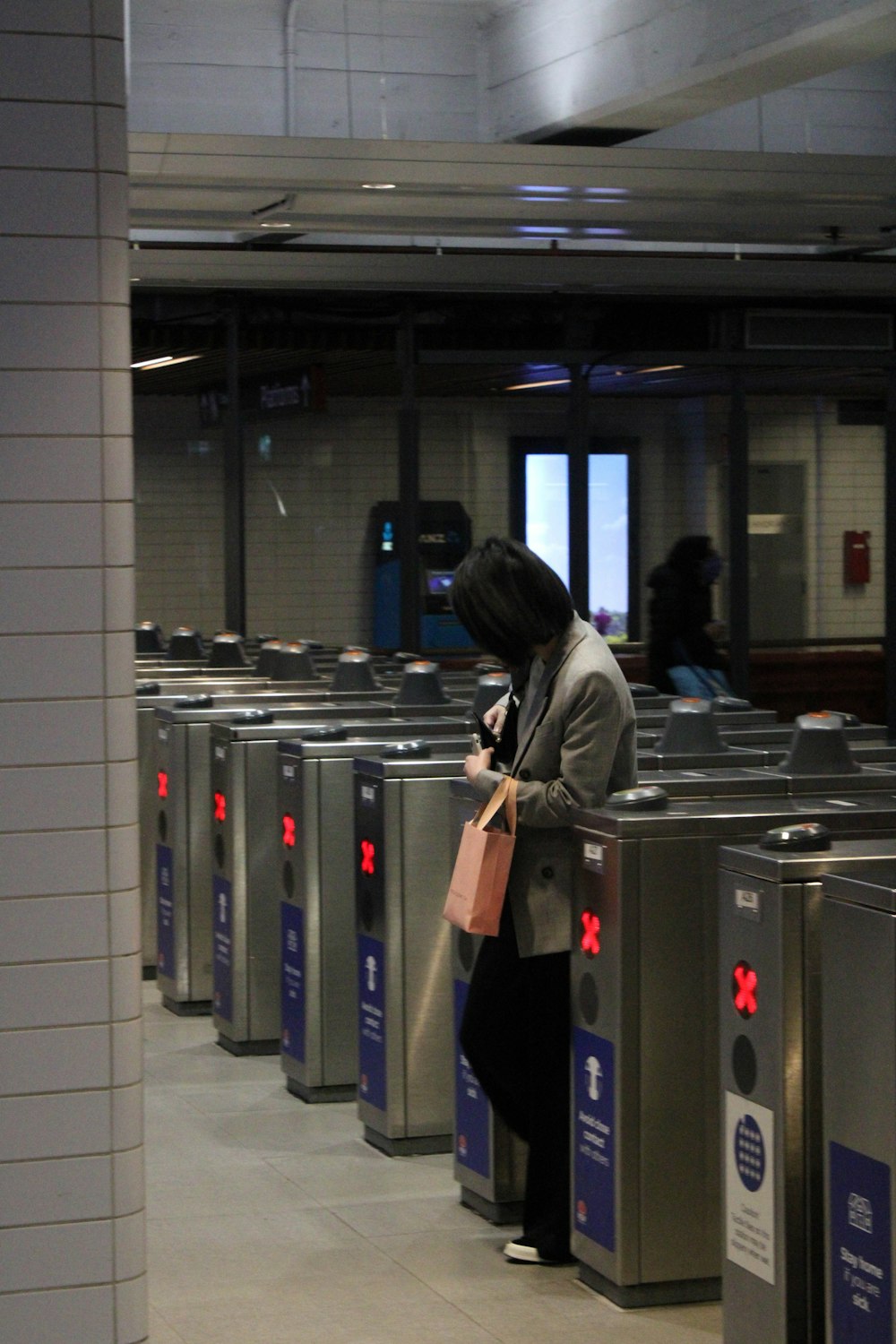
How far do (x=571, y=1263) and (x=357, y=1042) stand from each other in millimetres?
1229

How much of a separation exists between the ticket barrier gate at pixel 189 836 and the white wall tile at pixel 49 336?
3.45m

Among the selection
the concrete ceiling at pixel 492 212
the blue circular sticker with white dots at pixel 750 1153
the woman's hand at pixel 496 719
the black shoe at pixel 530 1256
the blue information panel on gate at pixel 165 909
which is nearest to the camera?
the blue circular sticker with white dots at pixel 750 1153

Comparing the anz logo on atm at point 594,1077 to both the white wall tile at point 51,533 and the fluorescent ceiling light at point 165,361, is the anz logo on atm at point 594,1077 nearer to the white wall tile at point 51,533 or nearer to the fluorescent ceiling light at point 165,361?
the white wall tile at point 51,533

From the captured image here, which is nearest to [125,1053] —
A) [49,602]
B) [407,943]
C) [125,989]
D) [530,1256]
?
[125,989]

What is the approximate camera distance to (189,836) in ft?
20.4

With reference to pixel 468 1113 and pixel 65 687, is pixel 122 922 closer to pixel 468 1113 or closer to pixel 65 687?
pixel 65 687

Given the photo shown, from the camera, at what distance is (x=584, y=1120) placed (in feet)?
11.6

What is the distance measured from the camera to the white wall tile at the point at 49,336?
2.52 m

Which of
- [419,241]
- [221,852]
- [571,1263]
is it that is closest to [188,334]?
[419,241]

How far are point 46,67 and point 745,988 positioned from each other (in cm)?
170

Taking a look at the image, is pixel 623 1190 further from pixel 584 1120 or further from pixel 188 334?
pixel 188 334

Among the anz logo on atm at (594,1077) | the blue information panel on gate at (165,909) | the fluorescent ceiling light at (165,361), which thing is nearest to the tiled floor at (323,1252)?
the anz logo on atm at (594,1077)

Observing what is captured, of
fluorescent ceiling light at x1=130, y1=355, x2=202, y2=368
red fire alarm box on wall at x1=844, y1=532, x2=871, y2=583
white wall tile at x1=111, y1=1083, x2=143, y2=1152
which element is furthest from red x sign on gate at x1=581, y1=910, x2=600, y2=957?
red fire alarm box on wall at x1=844, y1=532, x2=871, y2=583

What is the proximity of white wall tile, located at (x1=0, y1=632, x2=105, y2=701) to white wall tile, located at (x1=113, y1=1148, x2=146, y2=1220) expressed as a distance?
0.65 meters
